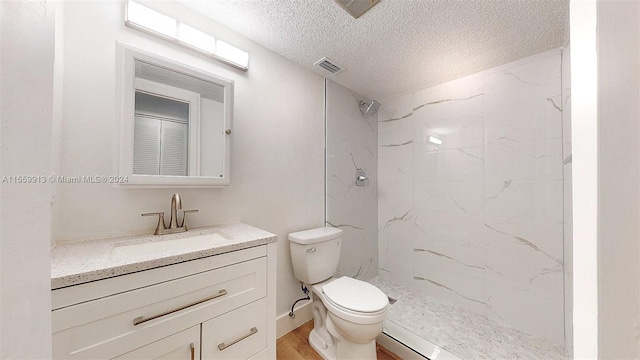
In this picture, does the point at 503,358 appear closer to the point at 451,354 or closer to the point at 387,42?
the point at 451,354

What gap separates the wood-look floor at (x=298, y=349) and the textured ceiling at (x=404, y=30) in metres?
→ 2.09

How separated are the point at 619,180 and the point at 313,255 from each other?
149 cm

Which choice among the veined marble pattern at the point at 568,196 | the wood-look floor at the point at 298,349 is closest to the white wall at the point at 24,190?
the wood-look floor at the point at 298,349

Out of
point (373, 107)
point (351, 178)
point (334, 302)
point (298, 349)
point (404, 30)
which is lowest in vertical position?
point (298, 349)

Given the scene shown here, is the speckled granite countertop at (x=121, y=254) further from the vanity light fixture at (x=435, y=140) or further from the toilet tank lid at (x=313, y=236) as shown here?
the vanity light fixture at (x=435, y=140)

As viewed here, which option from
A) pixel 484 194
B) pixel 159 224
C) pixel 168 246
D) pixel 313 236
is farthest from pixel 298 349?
pixel 484 194

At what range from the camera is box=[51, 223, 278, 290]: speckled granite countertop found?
673 mm

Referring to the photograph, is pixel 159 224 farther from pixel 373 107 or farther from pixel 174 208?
pixel 373 107

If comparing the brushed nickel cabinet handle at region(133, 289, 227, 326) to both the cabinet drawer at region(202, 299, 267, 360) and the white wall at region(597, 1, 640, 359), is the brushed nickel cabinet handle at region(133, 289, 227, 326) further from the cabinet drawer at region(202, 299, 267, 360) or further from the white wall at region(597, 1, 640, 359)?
the white wall at region(597, 1, 640, 359)

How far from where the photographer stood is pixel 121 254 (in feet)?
3.08

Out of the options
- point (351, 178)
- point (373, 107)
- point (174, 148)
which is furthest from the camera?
point (373, 107)

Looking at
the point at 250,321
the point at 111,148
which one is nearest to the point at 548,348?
the point at 250,321

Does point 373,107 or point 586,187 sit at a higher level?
point 373,107

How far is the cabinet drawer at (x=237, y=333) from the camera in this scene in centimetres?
90
